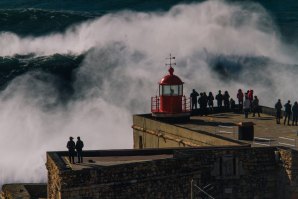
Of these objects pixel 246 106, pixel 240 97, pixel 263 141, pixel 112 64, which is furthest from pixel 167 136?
pixel 112 64

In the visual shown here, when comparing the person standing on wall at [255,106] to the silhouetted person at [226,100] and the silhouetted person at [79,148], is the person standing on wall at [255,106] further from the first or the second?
the silhouetted person at [79,148]

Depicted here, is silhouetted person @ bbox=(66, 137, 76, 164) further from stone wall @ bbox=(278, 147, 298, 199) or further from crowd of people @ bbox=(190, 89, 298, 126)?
crowd of people @ bbox=(190, 89, 298, 126)

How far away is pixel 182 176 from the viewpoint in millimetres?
26547

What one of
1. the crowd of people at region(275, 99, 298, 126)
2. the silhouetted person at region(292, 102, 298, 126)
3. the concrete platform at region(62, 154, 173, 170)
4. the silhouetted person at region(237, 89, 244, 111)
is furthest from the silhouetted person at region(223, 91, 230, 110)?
the concrete platform at region(62, 154, 173, 170)

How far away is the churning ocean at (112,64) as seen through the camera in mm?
48594

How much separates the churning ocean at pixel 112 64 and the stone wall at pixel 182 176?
1501 centimetres

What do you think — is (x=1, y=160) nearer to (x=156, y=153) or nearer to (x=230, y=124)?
(x=230, y=124)

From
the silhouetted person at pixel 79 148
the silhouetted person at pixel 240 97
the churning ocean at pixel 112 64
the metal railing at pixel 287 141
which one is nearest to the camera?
the silhouetted person at pixel 79 148

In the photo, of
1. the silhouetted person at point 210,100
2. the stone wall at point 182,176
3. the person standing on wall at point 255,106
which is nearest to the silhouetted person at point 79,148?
the stone wall at point 182,176

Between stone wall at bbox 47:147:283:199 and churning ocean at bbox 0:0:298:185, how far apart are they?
591 inches

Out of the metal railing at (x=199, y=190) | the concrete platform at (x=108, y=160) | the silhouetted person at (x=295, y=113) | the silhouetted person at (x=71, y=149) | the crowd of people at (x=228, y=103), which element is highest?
the crowd of people at (x=228, y=103)

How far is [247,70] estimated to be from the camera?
65125mm

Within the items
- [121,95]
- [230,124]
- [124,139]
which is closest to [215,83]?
[121,95]

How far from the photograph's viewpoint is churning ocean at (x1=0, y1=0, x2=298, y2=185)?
48.6 meters
